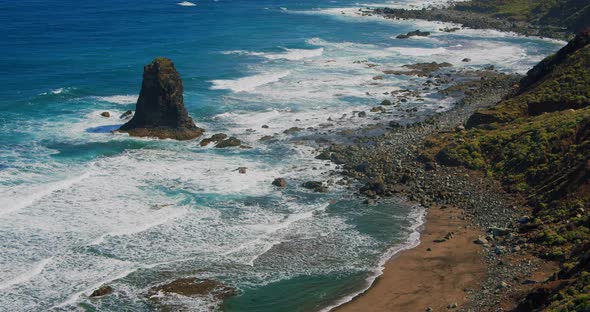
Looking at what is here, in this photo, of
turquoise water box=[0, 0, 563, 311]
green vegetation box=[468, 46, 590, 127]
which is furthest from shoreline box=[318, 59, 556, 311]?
green vegetation box=[468, 46, 590, 127]

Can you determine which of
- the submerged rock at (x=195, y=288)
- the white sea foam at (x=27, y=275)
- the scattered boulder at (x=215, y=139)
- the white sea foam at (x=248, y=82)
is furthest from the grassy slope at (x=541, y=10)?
the white sea foam at (x=27, y=275)

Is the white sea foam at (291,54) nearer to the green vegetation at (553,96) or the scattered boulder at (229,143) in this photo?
the scattered boulder at (229,143)

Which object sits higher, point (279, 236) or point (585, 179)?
point (585, 179)

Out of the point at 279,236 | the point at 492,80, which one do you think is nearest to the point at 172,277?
the point at 279,236

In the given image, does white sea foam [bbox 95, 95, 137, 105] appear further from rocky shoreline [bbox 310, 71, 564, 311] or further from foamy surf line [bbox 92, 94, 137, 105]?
rocky shoreline [bbox 310, 71, 564, 311]

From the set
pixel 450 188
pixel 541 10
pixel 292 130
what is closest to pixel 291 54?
pixel 292 130

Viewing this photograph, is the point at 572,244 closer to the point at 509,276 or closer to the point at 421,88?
the point at 509,276

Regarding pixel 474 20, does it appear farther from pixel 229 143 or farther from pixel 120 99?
pixel 229 143
